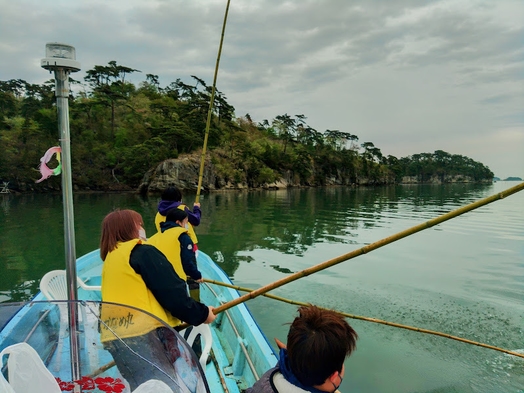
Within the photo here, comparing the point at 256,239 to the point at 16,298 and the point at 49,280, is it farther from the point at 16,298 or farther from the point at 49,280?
the point at 49,280

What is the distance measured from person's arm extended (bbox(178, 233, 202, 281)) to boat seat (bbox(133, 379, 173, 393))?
5.79ft

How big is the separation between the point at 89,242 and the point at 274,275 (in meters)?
6.85

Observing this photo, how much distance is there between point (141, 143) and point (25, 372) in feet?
139

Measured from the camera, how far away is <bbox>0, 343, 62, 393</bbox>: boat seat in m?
1.32

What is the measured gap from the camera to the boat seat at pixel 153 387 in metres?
1.46

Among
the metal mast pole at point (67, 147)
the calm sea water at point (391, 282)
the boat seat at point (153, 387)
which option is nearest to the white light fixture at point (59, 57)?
the metal mast pole at point (67, 147)

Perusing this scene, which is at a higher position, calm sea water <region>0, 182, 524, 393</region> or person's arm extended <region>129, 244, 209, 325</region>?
person's arm extended <region>129, 244, 209, 325</region>

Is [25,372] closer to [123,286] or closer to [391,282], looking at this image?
[123,286]

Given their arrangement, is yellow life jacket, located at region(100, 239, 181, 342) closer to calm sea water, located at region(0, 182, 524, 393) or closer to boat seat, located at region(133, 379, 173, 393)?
boat seat, located at region(133, 379, 173, 393)

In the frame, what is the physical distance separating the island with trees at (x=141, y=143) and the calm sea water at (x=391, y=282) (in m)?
23.1

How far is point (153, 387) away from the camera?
4.84ft

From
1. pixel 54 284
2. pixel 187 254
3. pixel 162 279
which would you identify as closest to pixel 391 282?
pixel 187 254

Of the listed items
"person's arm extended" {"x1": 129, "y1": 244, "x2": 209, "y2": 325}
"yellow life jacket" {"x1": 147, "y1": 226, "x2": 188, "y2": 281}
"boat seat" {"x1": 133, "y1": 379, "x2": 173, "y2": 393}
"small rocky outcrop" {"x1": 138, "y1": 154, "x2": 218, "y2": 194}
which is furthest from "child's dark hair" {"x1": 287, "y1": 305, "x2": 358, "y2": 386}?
"small rocky outcrop" {"x1": 138, "y1": 154, "x2": 218, "y2": 194}

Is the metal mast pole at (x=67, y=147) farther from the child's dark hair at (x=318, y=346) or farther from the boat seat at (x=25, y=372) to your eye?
the child's dark hair at (x=318, y=346)
